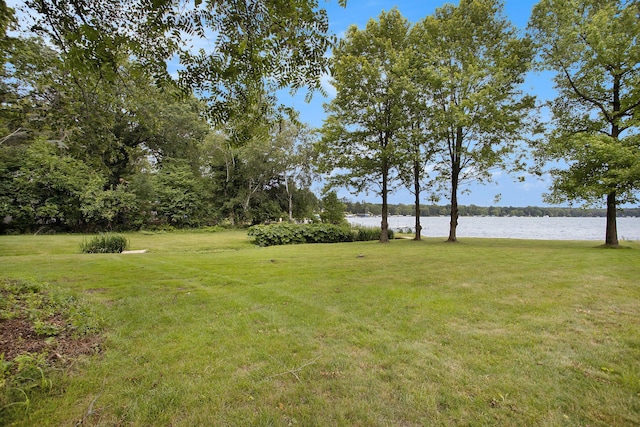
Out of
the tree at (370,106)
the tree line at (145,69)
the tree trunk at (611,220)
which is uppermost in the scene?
the tree at (370,106)

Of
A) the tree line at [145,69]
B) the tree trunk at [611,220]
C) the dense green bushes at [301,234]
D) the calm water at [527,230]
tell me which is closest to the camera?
the tree line at [145,69]

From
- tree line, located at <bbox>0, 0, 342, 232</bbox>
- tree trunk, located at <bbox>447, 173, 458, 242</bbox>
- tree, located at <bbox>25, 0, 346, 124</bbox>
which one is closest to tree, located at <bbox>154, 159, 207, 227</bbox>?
tree line, located at <bbox>0, 0, 342, 232</bbox>

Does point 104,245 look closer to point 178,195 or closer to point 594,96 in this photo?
point 178,195

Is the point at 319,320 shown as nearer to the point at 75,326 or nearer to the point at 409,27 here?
the point at 75,326

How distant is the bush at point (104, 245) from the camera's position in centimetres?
1174

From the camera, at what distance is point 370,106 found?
642 inches

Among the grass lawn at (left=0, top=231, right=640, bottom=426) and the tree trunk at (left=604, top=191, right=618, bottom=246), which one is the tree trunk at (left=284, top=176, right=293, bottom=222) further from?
the grass lawn at (left=0, top=231, right=640, bottom=426)

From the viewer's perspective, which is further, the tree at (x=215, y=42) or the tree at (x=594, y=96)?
the tree at (x=594, y=96)

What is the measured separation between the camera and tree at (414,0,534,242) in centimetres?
1485

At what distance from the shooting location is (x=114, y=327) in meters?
3.68

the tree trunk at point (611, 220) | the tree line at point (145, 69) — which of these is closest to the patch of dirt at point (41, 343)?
the tree line at point (145, 69)

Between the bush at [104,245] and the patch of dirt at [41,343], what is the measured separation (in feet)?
32.9

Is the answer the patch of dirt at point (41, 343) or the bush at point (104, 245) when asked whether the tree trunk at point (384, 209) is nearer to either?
the bush at point (104, 245)

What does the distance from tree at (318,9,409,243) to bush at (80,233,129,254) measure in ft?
34.9
